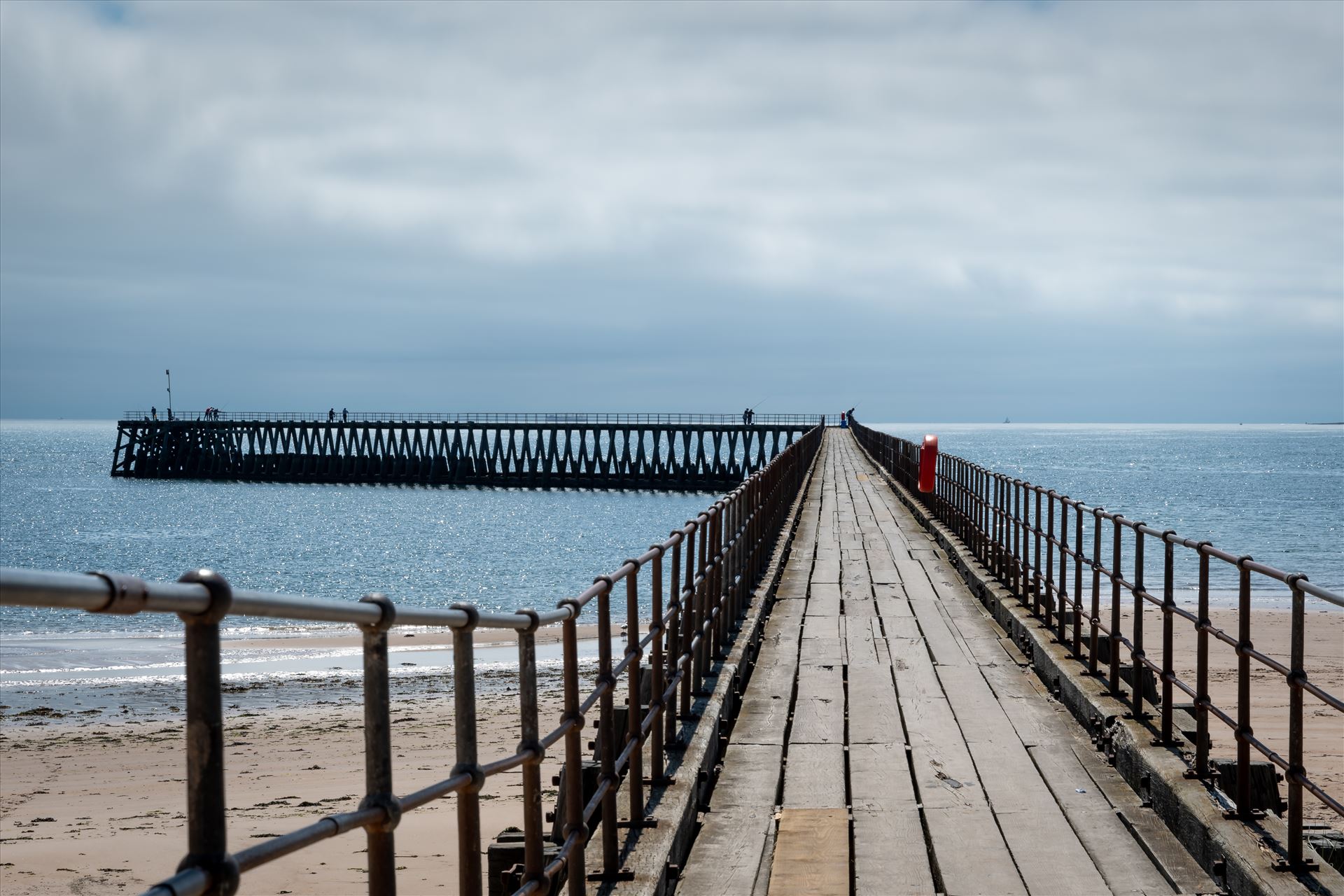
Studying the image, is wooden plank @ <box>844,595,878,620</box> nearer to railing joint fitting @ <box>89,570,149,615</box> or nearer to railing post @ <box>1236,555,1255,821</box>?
railing post @ <box>1236,555,1255,821</box>

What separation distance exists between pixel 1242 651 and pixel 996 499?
705 centimetres

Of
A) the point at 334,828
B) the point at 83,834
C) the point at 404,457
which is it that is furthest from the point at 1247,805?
the point at 404,457

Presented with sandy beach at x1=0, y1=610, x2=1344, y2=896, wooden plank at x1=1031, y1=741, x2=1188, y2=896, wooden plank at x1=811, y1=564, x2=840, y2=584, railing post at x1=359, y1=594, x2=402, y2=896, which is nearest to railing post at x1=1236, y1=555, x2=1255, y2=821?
wooden plank at x1=1031, y1=741, x2=1188, y2=896

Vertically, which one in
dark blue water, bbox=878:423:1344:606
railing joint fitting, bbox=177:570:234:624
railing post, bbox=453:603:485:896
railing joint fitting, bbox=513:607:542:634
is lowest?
dark blue water, bbox=878:423:1344:606

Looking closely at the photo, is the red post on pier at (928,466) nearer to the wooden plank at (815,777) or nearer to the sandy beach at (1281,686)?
the sandy beach at (1281,686)

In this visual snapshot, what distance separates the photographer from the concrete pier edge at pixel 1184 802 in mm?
3947

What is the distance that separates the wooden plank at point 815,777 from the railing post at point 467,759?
2.68 m

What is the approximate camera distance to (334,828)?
1.81 m

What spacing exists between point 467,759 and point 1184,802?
10.4 feet

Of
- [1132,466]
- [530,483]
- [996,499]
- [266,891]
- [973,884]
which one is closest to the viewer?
[973,884]

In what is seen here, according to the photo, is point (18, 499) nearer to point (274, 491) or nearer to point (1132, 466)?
Answer: point (274, 491)

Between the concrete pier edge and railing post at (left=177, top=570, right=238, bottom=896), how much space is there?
11.1 feet

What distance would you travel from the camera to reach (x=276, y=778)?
13141 millimetres

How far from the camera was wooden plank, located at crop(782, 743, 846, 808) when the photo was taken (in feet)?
16.7
